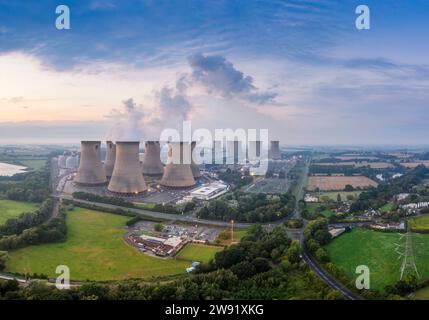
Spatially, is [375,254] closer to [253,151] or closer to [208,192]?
[208,192]

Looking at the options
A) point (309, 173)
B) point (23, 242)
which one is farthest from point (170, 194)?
point (309, 173)

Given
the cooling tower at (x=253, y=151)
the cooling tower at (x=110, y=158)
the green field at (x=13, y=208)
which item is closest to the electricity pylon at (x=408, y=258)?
the green field at (x=13, y=208)

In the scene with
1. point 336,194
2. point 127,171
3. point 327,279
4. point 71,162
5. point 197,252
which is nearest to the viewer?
point 327,279

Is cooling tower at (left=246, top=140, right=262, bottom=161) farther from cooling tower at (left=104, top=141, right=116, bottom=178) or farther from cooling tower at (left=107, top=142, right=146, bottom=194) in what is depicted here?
cooling tower at (left=107, top=142, right=146, bottom=194)

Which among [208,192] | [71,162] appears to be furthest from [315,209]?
[71,162]

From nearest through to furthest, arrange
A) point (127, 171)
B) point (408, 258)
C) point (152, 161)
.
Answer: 1. point (408, 258)
2. point (127, 171)
3. point (152, 161)

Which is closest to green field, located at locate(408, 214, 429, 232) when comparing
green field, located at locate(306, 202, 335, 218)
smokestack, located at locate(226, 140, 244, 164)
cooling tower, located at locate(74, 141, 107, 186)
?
green field, located at locate(306, 202, 335, 218)
